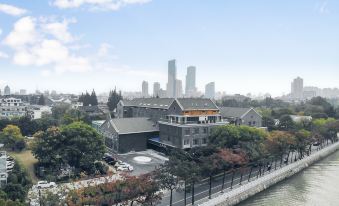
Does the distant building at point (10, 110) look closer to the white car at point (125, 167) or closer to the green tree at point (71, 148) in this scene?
the green tree at point (71, 148)

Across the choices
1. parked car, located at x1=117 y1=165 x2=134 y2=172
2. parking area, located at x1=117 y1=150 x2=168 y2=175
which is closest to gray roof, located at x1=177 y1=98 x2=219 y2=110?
parking area, located at x1=117 y1=150 x2=168 y2=175

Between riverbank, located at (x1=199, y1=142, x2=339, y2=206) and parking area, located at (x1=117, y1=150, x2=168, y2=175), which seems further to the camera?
parking area, located at (x1=117, y1=150, x2=168, y2=175)

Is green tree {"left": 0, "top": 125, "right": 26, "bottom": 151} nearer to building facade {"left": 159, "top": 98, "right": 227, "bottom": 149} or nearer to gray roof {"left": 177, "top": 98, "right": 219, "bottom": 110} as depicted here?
building facade {"left": 159, "top": 98, "right": 227, "bottom": 149}

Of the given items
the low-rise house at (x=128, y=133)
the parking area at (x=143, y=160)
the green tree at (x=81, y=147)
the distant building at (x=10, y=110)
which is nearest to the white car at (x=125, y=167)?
Result: the parking area at (x=143, y=160)

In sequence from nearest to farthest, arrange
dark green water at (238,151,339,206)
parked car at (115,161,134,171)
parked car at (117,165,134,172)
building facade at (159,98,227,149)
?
dark green water at (238,151,339,206)
parked car at (117,165,134,172)
parked car at (115,161,134,171)
building facade at (159,98,227,149)

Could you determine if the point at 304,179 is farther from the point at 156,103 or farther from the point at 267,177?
the point at 156,103

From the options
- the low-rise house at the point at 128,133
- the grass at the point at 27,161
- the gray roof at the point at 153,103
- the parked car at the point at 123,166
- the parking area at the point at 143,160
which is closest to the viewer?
the grass at the point at 27,161
